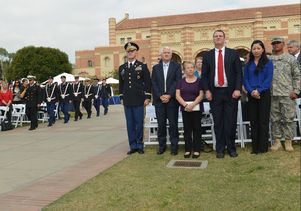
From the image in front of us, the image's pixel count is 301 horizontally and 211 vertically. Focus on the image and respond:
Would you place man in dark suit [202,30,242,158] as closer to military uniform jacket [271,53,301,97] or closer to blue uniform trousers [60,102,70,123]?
military uniform jacket [271,53,301,97]

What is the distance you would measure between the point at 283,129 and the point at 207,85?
5.28 feet

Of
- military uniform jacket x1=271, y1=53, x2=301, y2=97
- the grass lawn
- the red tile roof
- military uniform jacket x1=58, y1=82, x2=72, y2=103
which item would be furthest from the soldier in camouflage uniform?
the red tile roof

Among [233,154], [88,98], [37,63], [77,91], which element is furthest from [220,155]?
[37,63]

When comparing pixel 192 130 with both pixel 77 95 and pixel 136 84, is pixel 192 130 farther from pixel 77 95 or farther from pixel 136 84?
pixel 77 95

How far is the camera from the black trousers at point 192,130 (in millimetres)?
7297

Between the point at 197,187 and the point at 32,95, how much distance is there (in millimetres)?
10045

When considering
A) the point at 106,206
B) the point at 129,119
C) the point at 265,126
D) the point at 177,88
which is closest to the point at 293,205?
the point at 106,206

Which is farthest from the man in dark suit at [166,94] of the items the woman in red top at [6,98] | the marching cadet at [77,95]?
the marching cadet at [77,95]

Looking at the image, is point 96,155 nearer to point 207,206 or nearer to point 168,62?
point 168,62

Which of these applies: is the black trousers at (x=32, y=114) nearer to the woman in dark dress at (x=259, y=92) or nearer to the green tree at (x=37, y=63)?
the woman in dark dress at (x=259, y=92)

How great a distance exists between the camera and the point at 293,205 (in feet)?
13.9

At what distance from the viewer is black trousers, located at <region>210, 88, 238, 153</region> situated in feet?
23.2

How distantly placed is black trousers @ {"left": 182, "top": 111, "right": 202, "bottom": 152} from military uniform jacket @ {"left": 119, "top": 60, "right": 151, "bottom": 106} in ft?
3.10

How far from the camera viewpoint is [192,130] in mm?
7453
